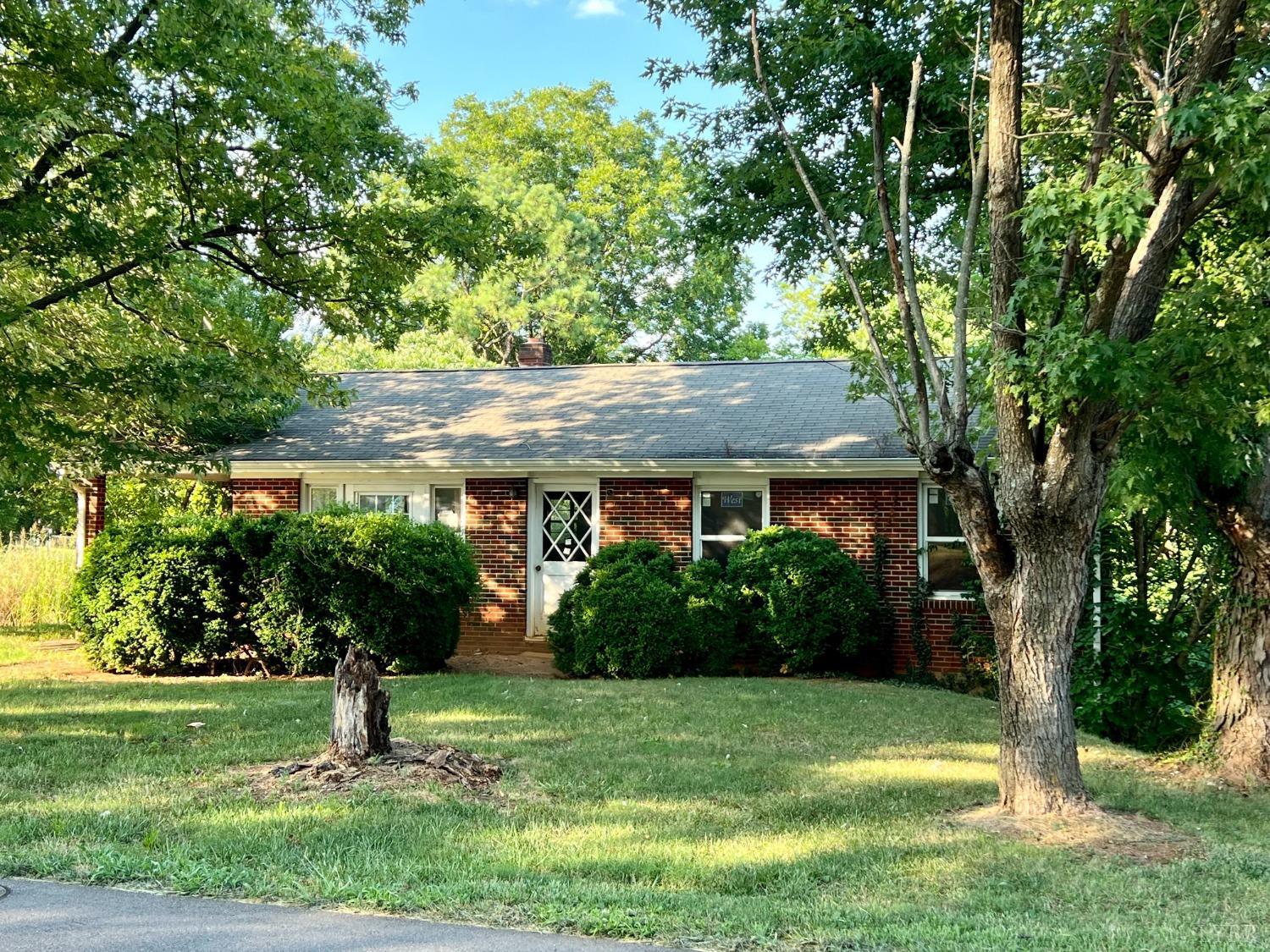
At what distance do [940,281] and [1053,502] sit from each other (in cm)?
298

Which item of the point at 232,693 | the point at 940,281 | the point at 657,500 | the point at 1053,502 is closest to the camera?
the point at 1053,502

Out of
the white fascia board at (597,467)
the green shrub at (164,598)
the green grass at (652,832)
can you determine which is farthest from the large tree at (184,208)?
the green grass at (652,832)

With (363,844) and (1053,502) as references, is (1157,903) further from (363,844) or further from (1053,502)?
(363,844)

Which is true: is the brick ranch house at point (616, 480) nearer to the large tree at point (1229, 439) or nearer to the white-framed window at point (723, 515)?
the white-framed window at point (723, 515)

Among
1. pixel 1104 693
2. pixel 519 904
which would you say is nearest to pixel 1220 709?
pixel 1104 693

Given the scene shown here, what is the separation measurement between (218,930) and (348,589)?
8.47 metres

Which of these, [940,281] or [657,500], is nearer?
[940,281]

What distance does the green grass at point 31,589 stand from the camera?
18359mm

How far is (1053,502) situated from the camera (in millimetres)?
6500

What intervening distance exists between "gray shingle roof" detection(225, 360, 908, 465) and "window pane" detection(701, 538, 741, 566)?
1.30 m

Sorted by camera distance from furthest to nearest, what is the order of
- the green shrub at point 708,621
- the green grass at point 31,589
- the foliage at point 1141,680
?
1. the green grass at point 31,589
2. the green shrub at point 708,621
3. the foliage at point 1141,680

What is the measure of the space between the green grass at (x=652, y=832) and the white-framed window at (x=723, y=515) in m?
4.69

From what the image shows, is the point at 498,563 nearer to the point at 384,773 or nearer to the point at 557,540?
the point at 557,540

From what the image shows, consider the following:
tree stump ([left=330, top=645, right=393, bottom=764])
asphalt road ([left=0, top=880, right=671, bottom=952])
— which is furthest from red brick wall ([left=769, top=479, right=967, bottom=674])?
asphalt road ([left=0, top=880, right=671, bottom=952])
